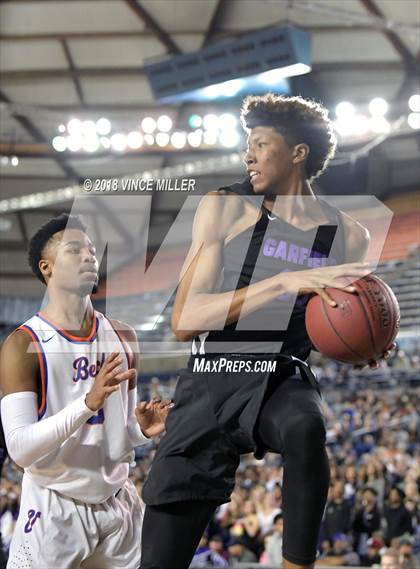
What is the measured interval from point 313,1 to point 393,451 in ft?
17.1

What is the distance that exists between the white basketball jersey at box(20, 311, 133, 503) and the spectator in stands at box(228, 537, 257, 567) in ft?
14.5

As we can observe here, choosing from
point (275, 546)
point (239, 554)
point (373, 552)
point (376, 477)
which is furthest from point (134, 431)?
point (376, 477)

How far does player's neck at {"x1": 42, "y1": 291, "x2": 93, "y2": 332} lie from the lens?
3.33 meters

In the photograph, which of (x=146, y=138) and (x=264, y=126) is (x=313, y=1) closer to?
(x=146, y=138)

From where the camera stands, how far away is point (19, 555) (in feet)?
10.1

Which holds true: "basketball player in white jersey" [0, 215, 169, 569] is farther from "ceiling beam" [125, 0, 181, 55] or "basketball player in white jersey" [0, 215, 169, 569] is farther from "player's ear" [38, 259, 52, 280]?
"ceiling beam" [125, 0, 181, 55]

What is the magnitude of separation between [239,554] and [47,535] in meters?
4.64

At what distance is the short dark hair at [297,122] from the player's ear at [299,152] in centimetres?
1

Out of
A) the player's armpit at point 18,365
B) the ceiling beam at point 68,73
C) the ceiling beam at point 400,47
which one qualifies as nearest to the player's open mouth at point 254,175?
the player's armpit at point 18,365

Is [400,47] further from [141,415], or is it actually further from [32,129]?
[141,415]

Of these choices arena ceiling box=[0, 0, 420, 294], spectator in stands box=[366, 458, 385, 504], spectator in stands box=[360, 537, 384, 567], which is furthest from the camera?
arena ceiling box=[0, 0, 420, 294]

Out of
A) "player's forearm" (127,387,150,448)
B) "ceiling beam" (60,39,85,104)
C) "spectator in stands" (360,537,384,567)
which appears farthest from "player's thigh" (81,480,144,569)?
"ceiling beam" (60,39,85,104)

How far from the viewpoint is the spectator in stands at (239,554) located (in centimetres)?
737

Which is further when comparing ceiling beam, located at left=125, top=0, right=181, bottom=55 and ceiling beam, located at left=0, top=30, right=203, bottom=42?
ceiling beam, located at left=0, top=30, right=203, bottom=42
